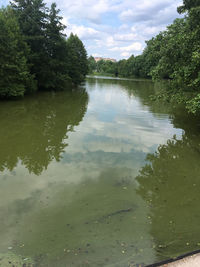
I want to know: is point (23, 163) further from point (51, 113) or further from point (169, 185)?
point (51, 113)

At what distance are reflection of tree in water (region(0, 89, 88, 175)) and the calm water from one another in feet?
0.14

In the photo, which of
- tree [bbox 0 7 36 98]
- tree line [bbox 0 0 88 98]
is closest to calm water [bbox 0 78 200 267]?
tree [bbox 0 7 36 98]

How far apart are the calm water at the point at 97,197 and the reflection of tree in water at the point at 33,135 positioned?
0.04 metres

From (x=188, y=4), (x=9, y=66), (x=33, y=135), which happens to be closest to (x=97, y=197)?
(x=33, y=135)

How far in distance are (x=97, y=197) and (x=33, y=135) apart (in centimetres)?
609

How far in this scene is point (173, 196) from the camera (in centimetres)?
516

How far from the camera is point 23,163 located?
23.0ft

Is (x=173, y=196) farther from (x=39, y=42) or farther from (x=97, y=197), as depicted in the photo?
(x=39, y=42)

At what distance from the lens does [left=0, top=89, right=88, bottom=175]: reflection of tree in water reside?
23.8ft

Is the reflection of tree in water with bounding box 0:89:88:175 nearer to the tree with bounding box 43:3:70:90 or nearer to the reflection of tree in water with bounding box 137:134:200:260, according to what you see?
the reflection of tree in water with bounding box 137:134:200:260

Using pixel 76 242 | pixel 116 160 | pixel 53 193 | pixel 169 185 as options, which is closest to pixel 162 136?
pixel 116 160

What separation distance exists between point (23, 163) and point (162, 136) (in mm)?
6984

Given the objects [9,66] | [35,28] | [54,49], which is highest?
[35,28]

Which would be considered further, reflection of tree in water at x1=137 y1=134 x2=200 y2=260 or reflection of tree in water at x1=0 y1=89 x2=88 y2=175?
reflection of tree in water at x1=0 y1=89 x2=88 y2=175
